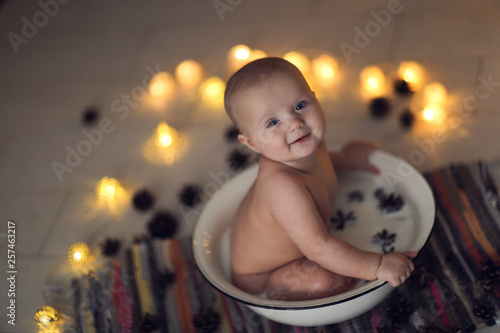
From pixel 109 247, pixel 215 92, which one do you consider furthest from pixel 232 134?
pixel 109 247

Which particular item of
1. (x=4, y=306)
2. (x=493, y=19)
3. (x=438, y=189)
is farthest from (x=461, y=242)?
(x=4, y=306)

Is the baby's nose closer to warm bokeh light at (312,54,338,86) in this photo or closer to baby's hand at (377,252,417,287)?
baby's hand at (377,252,417,287)

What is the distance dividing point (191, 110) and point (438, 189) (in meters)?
0.79

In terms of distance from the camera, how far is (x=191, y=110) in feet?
5.01

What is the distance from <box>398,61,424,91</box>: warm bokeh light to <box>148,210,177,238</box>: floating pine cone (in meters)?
0.76

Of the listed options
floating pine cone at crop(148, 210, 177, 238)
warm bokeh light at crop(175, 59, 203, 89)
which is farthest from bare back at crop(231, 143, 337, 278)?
warm bokeh light at crop(175, 59, 203, 89)

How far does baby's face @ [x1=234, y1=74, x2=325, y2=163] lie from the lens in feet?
2.62

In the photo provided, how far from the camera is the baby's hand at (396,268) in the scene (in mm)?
796

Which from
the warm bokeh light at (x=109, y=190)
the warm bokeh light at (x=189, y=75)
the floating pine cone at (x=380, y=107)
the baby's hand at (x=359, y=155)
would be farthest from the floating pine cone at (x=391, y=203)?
the warm bokeh light at (x=189, y=75)

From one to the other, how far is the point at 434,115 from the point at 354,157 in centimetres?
35

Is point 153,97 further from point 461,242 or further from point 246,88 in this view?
point 461,242

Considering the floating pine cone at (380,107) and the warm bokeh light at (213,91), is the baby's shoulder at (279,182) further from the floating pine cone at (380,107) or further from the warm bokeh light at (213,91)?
the warm bokeh light at (213,91)

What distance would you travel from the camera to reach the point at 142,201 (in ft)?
4.12

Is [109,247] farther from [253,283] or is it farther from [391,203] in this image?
[391,203]
